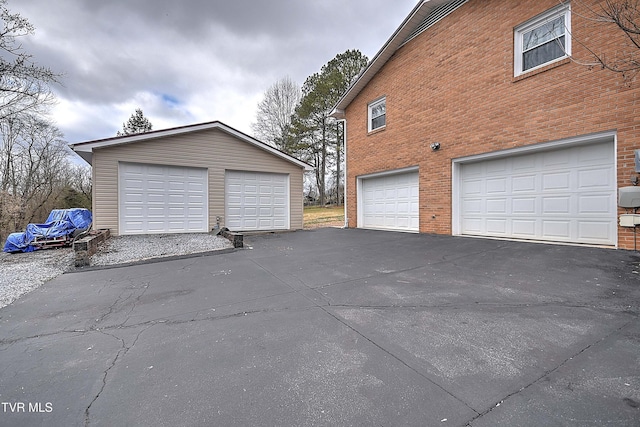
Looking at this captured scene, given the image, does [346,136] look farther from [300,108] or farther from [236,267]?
[300,108]

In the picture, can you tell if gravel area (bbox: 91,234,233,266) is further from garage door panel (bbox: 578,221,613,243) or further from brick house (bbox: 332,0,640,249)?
garage door panel (bbox: 578,221,613,243)

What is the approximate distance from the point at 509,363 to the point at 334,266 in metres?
3.41

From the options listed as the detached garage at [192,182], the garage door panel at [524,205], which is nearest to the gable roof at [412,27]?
the detached garage at [192,182]

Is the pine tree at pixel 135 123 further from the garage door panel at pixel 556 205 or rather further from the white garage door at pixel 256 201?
the garage door panel at pixel 556 205

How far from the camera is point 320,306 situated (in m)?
3.19

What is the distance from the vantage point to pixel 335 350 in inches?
86.7

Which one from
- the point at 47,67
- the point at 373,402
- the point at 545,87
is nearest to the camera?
the point at 373,402

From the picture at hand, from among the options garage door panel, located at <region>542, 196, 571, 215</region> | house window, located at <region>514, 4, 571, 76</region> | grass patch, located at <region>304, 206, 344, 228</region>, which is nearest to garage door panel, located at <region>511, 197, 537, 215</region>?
garage door panel, located at <region>542, 196, 571, 215</region>

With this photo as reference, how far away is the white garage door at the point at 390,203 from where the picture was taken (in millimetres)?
9516

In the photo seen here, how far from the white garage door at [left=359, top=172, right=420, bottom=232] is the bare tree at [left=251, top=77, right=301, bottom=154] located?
16.9m

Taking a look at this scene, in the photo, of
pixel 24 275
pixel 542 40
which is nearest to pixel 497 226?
pixel 542 40

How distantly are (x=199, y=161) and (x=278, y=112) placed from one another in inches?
726

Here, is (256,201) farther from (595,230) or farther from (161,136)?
(595,230)

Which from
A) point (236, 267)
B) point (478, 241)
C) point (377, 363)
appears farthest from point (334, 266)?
point (478, 241)
